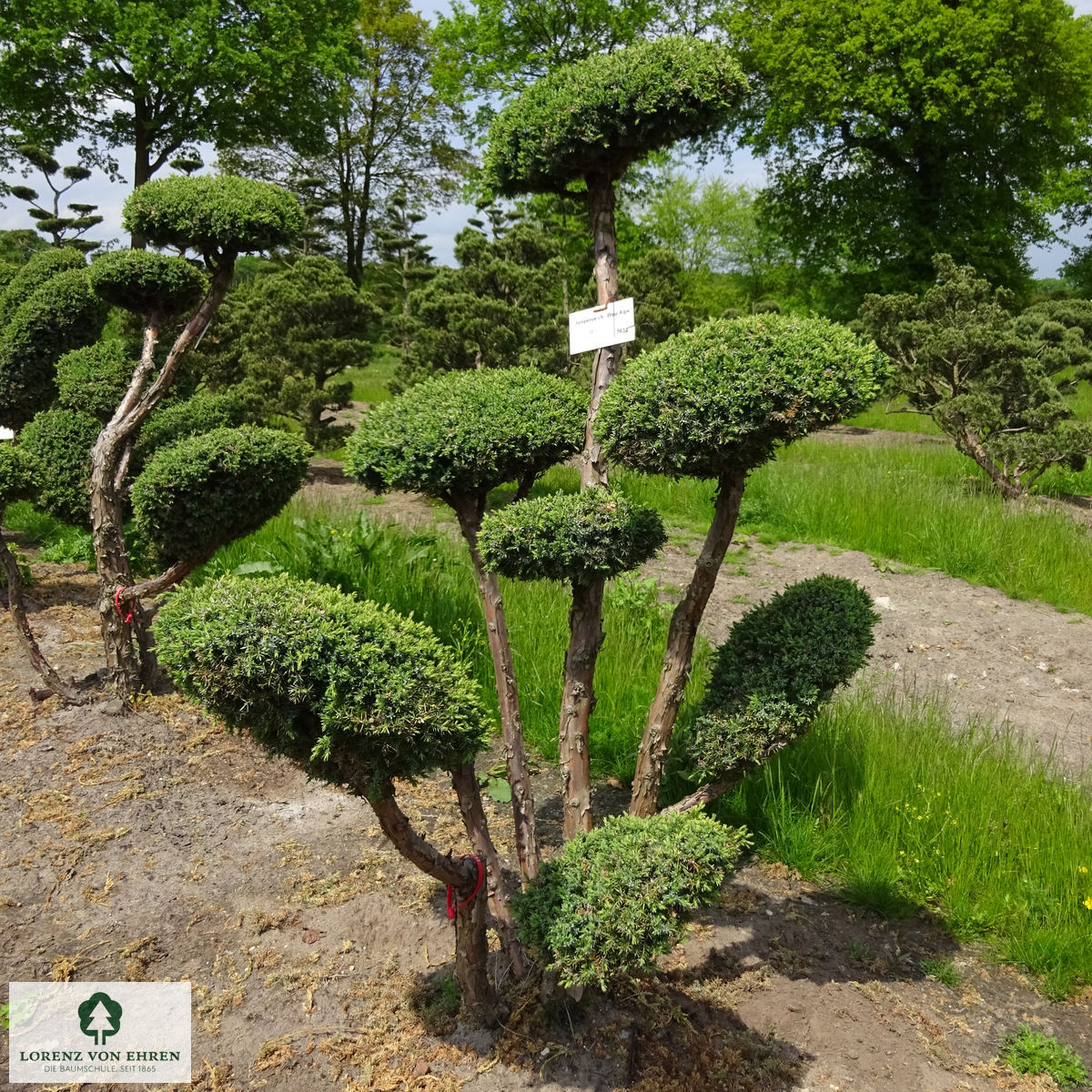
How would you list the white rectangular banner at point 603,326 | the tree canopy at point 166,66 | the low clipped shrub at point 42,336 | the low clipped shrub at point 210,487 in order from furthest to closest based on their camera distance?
the tree canopy at point 166,66 < the low clipped shrub at point 42,336 < the low clipped shrub at point 210,487 < the white rectangular banner at point 603,326

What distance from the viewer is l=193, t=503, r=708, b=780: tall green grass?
462 centimetres

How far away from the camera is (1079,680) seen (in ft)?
19.3

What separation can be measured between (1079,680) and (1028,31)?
22049 millimetres

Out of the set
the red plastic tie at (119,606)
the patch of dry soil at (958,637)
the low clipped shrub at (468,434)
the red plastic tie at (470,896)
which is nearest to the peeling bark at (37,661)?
the red plastic tie at (119,606)

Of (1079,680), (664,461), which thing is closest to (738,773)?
(664,461)

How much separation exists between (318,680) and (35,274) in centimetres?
621

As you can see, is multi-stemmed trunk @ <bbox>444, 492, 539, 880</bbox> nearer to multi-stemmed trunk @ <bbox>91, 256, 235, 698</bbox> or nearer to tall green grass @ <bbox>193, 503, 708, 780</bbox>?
tall green grass @ <bbox>193, 503, 708, 780</bbox>

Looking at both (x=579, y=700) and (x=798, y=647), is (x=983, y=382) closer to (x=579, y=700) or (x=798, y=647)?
(x=798, y=647)

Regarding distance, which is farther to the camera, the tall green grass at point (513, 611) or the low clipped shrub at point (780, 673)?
the tall green grass at point (513, 611)

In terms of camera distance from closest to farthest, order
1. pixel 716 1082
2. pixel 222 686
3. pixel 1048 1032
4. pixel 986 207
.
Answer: pixel 222 686 → pixel 716 1082 → pixel 1048 1032 → pixel 986 207

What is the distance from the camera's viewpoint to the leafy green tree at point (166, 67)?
818 inches

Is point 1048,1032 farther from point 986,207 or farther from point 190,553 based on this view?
point 986,207

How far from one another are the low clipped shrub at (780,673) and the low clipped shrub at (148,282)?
3.95 meters

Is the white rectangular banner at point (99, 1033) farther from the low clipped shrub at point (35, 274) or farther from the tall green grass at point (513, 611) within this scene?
the low clipped shrub at point (35, 274)
